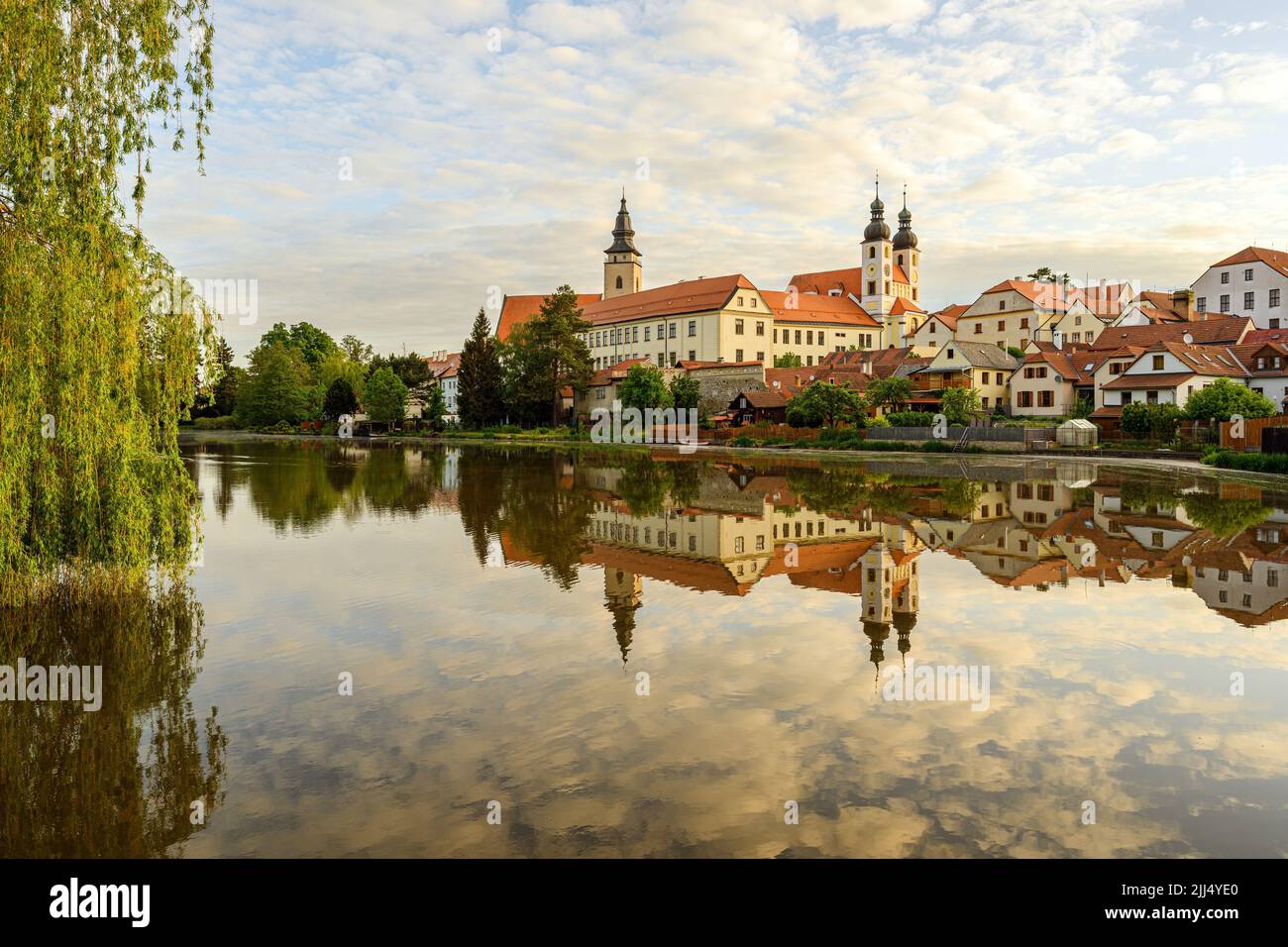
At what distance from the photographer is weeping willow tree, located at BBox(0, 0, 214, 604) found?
11250 mm

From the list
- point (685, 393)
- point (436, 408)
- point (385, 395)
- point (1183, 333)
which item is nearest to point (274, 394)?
point (385, 395)

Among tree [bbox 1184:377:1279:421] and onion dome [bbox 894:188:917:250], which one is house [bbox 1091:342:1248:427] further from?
onion dome [bbox 894:188:917:250]

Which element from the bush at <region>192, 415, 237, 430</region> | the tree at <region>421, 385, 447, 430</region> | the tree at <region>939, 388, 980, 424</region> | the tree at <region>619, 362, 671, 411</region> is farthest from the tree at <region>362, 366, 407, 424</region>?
the tree at <region>939, 388, 980, 424</region>

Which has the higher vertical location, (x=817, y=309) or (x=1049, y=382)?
(x=817, y=309)

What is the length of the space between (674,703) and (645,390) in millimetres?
67081

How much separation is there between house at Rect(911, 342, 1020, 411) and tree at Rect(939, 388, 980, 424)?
872cm

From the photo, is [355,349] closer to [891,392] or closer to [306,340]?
[306,340]

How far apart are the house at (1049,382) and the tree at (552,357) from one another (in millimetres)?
42828

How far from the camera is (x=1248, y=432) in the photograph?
44250 mm

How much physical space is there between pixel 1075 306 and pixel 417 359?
82001 mm

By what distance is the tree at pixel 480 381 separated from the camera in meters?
94.2

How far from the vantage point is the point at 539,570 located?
54.7ft
